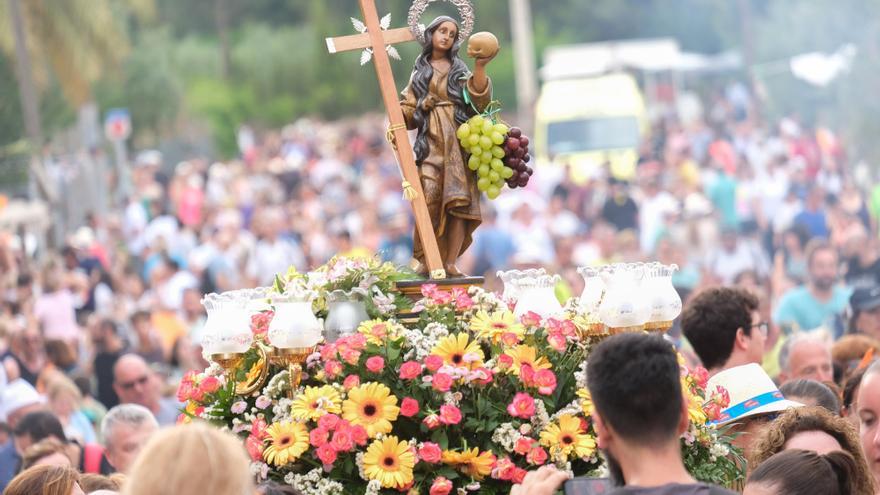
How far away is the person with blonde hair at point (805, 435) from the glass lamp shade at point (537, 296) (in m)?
0.87

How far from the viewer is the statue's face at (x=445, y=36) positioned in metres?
6.30

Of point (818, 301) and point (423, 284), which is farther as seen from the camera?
point (818, 301)

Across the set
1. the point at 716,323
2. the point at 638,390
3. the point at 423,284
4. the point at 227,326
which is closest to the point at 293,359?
the point at 227,326

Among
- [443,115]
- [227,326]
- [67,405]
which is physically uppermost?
[443,115]

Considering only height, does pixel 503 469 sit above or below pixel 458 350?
below

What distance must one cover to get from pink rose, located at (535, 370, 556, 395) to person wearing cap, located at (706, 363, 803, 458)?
3.88 ft

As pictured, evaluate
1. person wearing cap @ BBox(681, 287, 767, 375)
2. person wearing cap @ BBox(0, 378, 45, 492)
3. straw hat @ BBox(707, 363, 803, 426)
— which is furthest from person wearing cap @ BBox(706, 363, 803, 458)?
person wearing cap @ BBox(0, 378, 45, 492)

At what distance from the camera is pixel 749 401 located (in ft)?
22.8

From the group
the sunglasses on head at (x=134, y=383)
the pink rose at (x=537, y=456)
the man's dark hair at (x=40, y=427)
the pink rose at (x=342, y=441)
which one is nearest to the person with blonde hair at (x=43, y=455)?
the man's dark hair at (x=40, y=427)

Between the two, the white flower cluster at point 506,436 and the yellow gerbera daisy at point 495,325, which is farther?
the yellow gerbera daisy at point 495,325

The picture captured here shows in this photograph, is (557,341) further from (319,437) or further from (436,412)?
(319,437)

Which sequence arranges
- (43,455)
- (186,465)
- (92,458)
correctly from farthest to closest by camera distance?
1. (92,458)
2. (43,455)
3. (186,465)

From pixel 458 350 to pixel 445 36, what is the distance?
1205mm

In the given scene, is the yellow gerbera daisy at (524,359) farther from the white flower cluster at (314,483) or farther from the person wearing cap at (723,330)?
the person wearing cap at (723,330)
